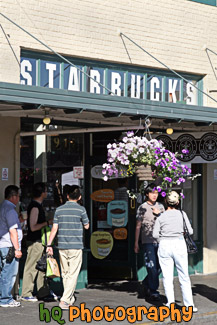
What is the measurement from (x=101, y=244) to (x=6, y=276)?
3.48 meters

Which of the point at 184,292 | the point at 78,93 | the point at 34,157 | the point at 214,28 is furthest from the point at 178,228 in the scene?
the point at 214,28

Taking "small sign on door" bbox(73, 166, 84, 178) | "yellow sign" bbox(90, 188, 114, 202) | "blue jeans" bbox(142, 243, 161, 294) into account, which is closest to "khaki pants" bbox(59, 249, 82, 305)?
"blue jeans" bbox(142, 243, 161, 294)

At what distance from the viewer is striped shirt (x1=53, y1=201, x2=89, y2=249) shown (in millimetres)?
10828

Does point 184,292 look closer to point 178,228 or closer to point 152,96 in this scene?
point 178,228

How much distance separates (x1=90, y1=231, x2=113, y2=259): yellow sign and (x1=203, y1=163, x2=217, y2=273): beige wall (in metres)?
2.49

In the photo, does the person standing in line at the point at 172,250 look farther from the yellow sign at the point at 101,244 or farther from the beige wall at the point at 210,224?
the beige wall at the point at 210,224

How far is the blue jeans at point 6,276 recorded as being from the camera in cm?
1088

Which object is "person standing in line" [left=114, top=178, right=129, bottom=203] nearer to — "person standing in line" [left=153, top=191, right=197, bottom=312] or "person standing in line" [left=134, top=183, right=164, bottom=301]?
"person standing in line" [left=134, top=183, right=164, bottom=301]

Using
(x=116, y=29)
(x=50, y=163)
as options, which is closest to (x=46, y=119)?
(x=50, y=163)

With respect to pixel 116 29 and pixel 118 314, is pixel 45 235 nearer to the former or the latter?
pixel 118 314

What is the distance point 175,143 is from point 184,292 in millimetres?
4268

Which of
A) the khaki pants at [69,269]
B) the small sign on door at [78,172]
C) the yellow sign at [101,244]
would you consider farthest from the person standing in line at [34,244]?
the yellow sign at [101,244]

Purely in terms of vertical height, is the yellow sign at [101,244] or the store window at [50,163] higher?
the store window at [50,163]

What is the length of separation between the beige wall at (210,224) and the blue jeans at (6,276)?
5.79 metres
